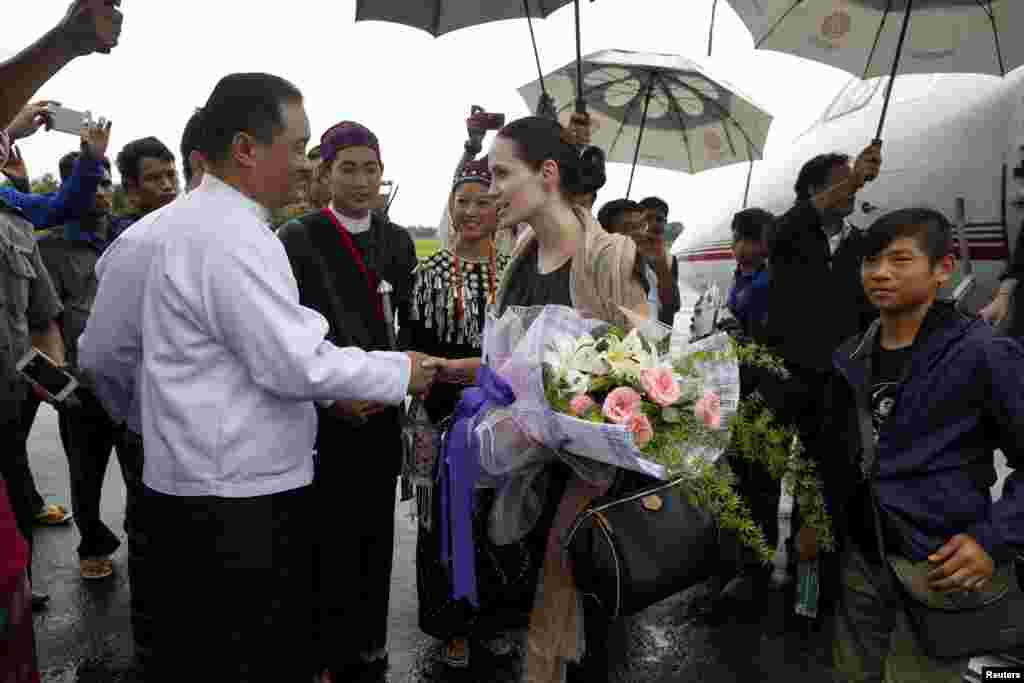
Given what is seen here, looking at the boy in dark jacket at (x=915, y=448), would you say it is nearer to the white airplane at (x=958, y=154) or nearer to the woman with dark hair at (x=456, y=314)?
the woman with dark hair at (x=456, y=314)

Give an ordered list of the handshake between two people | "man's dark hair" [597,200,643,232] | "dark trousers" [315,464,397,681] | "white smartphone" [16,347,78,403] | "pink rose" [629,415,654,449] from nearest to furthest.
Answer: "pink rose" [629,415,654,449], the handshake between two people, "white smartphone" [16,347,78,403], "dark trousers" [315,464,397,681], "man's dark hair" [597,200,643,232]

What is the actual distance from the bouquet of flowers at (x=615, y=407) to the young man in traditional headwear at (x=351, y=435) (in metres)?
1.15

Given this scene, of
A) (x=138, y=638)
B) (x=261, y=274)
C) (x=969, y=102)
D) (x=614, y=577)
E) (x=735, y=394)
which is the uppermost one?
(x=969, y=102)

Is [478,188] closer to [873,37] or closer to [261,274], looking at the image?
[261,274]

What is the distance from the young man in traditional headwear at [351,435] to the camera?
9.77 ft

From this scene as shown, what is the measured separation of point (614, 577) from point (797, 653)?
2.25 metres

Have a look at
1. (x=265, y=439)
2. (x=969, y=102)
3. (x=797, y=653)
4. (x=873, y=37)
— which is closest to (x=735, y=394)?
(x=265, y=439)

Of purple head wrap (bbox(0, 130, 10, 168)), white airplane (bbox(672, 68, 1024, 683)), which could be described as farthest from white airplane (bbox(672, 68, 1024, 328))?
purple head wrap (bbox(0, 130, 10, 168))

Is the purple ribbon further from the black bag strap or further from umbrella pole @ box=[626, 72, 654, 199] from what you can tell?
umbrella pole @ box=[626, 72, 654, 199]

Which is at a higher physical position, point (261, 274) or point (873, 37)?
point (873, 37)

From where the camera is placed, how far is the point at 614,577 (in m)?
1.77

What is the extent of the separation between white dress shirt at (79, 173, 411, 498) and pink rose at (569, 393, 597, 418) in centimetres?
57

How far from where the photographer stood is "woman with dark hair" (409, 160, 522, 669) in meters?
3.24

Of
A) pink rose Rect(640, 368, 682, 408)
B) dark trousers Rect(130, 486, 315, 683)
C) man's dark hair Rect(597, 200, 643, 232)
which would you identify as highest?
man's dark hair Rect(597, 200, 643, 232)
